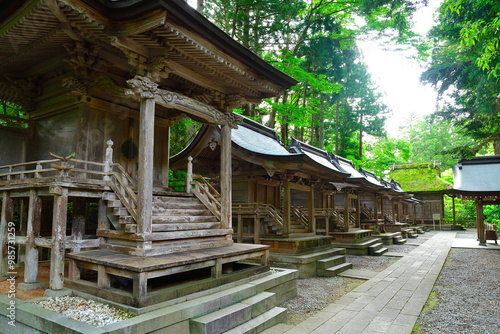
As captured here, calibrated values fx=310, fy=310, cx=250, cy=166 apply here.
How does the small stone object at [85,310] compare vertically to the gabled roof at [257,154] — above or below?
below

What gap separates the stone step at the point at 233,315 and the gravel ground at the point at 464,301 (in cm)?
279

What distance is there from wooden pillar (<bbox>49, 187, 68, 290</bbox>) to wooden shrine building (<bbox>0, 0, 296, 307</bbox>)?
0.02 m

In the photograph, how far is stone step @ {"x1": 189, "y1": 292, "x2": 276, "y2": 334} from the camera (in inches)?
178

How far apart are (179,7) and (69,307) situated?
4944 mm

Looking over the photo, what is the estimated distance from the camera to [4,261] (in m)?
6.11

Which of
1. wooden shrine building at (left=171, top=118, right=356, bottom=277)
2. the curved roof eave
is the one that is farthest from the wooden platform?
wooden shrine building at (left=171, top=118, right=356, bottom=277)

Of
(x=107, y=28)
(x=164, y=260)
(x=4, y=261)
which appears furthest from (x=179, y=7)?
(x=4, y=261)

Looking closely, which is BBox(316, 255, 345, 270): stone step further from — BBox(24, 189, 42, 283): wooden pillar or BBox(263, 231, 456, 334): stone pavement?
BBox(24, 189, 42, 283): wooden pillar

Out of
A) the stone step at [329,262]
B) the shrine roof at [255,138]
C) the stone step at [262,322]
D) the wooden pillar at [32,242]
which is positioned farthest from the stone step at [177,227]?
the stone step at [329,262]

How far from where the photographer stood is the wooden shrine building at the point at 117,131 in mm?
5105

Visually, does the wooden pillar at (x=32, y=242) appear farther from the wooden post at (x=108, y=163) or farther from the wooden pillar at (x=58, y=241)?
the wooden post at (x=108, y=163)

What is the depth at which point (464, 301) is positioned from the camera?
7.54 m

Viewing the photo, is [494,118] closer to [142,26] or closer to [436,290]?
[436,290]

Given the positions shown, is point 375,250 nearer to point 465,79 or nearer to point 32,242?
point 465,79
